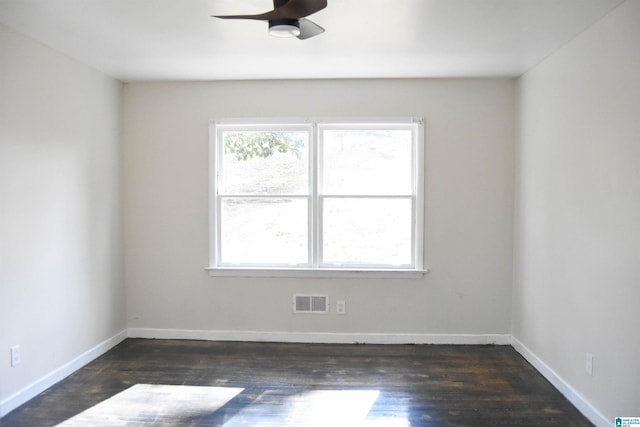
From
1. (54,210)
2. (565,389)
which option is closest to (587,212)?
(565,389)

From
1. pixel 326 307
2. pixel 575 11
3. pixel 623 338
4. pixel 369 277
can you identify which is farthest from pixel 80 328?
pixel 575 11

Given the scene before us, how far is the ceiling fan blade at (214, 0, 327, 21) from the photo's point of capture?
2.08 metres

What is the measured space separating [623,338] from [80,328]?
3.87 meters

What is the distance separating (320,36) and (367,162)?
4.83 ft

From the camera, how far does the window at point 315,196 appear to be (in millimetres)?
4164

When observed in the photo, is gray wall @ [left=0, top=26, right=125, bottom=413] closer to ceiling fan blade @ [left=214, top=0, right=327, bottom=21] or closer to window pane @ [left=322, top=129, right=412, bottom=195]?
ceiling fan blade @ [left=214, top=0, right=327, bottom=21]

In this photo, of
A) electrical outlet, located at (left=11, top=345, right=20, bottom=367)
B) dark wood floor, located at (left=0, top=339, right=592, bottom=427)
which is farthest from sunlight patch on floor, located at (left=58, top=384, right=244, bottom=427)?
electrical outlet, located at (left=11, top=345, right=20, bottom=367)

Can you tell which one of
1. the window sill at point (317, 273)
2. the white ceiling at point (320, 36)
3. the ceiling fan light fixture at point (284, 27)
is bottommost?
the window sill at point (317, 273)

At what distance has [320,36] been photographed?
2996 millimetres

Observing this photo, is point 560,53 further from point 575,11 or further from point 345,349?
point 345,349

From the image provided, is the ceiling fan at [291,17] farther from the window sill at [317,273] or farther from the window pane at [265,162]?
the window sill at [317,273]

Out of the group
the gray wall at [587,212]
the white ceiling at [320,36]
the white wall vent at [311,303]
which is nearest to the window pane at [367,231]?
the white wall vent at [311,303]

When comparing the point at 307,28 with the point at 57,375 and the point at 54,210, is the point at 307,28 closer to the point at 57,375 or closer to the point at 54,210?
the point at 54,210

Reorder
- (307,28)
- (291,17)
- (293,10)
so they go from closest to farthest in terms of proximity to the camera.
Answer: (293,10), (291,17), (307,28)
